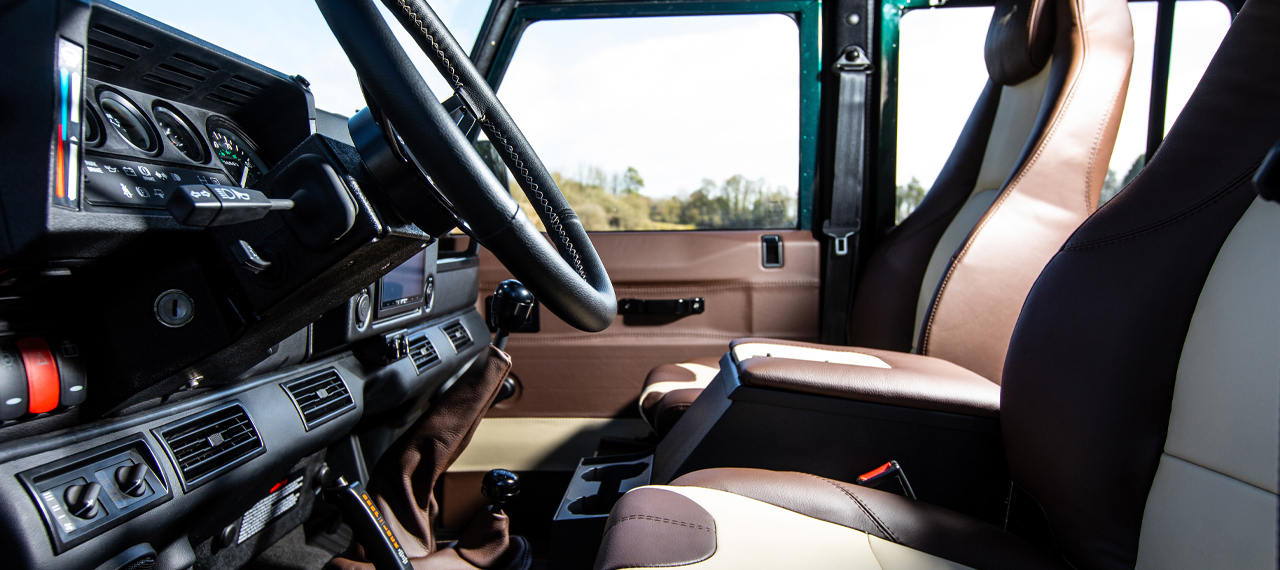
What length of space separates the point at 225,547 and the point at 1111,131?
1.80 meters

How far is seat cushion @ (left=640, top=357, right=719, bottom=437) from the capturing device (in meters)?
1.41

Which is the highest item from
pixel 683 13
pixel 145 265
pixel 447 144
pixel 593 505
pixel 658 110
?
pixel 683 13

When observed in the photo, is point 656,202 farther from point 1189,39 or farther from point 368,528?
point 1189,39

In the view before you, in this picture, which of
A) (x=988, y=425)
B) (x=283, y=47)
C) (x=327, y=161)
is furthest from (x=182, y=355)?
(x=988, y=425)

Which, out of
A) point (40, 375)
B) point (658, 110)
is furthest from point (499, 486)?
point (658, 110)

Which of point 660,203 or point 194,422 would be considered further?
point 660,203

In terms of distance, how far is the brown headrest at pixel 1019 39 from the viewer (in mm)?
1465

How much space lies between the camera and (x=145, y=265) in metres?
0.70

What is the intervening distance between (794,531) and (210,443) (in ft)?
2.32

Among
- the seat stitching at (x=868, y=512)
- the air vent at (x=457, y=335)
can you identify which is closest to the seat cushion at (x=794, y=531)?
the seat stitching at (x=868, y=512)

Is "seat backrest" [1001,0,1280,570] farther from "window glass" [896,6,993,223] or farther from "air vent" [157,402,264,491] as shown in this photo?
"window glass" [896,6,993,223]

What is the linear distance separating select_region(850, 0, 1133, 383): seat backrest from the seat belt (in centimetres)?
34

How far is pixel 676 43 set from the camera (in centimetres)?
196

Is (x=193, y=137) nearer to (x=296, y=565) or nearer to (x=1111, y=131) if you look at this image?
(x=296, y=565)
